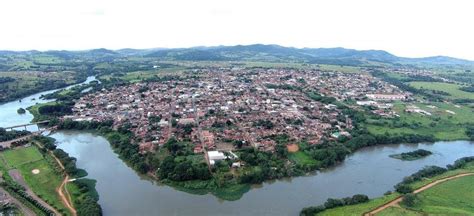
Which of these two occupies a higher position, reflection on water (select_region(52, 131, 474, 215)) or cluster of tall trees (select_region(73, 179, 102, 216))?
cluster of tall trees (select_region(73, 179, 102, 216))

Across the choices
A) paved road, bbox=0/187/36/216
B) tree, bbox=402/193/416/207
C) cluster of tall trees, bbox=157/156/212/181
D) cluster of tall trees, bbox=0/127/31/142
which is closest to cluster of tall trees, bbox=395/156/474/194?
tree, bbox=402/193/416/207

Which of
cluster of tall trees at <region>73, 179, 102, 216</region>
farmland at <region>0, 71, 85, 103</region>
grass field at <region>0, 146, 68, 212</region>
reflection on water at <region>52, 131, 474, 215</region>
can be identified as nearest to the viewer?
cluster of tall trees at <region>73, 179, 102, 216</region>

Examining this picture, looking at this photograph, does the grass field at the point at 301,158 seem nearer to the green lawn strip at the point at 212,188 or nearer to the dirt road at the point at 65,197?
the green lawn strip at the point at 212,188

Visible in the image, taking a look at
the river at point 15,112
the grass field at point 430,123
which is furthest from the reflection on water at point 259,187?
the river at point 15,112

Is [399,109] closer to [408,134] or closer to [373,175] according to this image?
[408,134]

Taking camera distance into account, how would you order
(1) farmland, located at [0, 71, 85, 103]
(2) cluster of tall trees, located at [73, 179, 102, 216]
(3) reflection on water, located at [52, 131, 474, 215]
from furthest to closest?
(1) farmland, located at [0, 71, 85, 103] → (3) reflection on water, located at [52, 131, 474, 215] → (2) cluster of tall trees, located at [73, 179, 102, 216]

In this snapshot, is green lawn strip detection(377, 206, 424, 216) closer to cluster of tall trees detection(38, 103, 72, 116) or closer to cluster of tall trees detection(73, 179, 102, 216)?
cluster of tall trees detection(73, 179, 102, 216)
